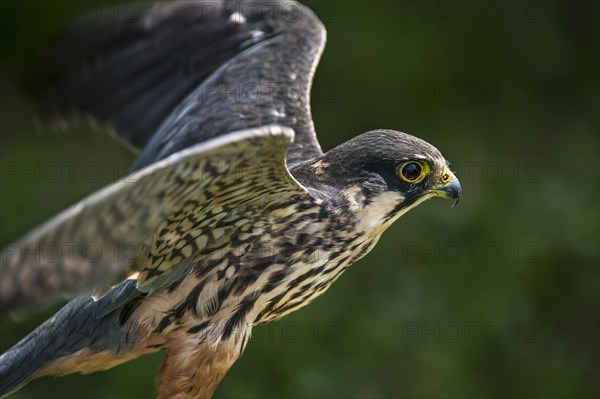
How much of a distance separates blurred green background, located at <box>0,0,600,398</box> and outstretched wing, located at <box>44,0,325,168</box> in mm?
359

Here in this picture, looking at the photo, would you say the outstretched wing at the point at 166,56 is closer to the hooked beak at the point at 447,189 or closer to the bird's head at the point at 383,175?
the bird's head at the point at 383,175

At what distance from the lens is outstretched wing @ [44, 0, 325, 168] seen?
559 cm

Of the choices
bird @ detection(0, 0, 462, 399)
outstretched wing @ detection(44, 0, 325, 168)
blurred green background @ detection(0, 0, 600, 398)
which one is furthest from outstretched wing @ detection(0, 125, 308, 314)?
blurred green background @ detection(0, 0, 600, 398)

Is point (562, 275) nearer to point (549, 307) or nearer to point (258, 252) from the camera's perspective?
point (549, 307)

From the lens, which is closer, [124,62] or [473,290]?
[124,62]

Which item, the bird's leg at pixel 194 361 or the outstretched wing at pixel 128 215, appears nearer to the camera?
the outstretched wing at pixel 128 215

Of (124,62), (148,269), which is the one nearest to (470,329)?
(124,62)

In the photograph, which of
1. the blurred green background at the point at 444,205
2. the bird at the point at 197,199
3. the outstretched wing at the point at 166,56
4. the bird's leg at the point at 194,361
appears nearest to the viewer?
the bird at the point at 197,199

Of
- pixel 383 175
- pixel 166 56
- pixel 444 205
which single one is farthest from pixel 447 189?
pixel 444 205

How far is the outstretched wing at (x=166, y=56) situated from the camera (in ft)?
18.4

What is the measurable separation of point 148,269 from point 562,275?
14.1 feet

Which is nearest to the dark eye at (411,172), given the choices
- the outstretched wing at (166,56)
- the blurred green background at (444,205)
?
the outstretched wing at (166,56)

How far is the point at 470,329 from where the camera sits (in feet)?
24.8

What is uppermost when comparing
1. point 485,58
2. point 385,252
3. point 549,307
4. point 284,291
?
point 284,291
